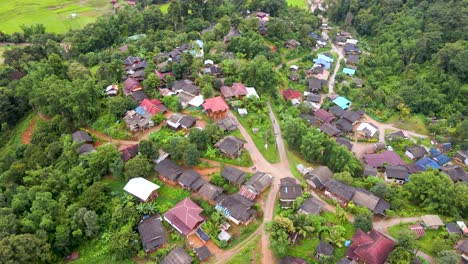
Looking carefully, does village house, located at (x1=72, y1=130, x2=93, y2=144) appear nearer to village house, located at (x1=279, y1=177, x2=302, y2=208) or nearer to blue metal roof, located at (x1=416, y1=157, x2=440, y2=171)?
village house, located at (x1=279, y1=177, x2=302, y2=208)

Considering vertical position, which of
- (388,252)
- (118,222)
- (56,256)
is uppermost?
(388,252)

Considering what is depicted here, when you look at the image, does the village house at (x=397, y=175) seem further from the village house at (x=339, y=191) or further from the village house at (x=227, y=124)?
the village house at (x=227, y=124)

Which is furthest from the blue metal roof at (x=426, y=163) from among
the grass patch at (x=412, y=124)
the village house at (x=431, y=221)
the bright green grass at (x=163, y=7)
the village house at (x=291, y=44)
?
the bright green grass at (x=163, y=7)

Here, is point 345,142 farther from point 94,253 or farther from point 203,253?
point 94,253

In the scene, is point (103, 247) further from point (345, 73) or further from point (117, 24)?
point (117, 24)

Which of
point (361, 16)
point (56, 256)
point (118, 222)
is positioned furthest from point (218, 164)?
point (361, 16)

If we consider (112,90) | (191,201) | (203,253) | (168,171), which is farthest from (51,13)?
(203,253)
